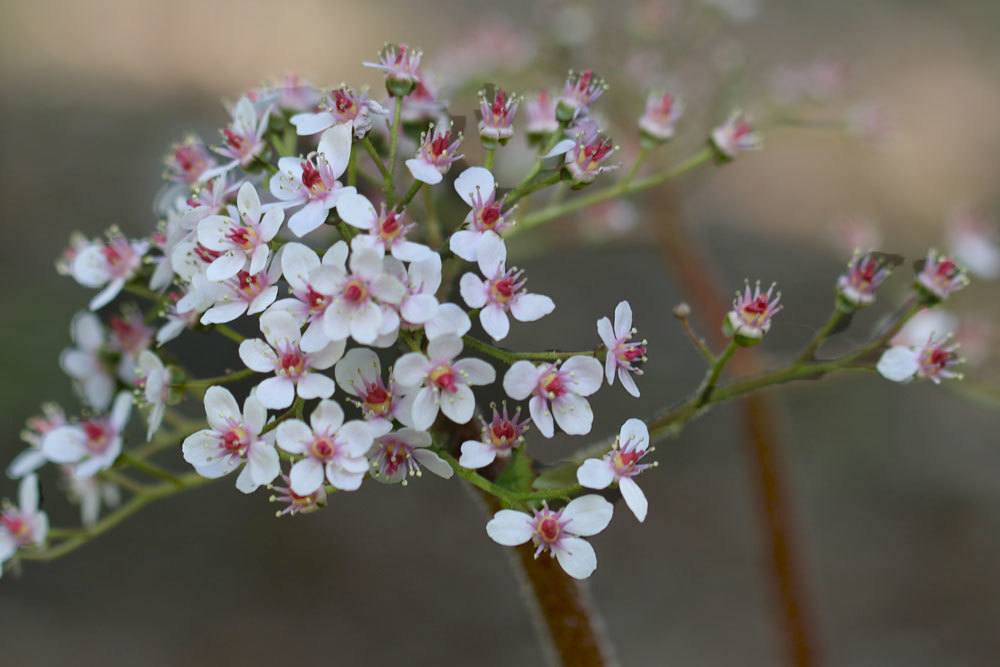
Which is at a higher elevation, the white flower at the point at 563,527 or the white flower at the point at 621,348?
the white flower at the point at 621,348

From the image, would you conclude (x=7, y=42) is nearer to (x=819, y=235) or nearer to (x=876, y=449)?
(x=819, y=235)

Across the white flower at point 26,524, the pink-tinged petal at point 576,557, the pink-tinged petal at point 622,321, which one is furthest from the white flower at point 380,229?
the white flower at point 26,524

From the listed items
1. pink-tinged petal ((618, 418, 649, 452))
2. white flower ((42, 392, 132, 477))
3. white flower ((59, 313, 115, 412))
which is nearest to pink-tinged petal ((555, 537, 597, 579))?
pink-tinged petal ((618, 418, 649, 452))

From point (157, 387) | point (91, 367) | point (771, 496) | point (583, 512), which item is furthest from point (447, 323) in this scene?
point (771, 496)

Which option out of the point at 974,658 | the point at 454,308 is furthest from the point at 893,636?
the point at 454,308

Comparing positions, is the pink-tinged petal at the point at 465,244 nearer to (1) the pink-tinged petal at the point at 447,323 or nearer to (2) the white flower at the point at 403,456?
(1) the pink-tinged petal at the point at 447,323

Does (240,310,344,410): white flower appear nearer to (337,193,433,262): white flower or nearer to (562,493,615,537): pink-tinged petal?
(337,193,433,262): white flower
